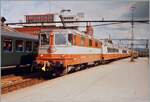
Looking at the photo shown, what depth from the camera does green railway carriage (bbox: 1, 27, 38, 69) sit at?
64.3ft

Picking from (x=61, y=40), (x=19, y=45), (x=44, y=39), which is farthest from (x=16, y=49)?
(x=61, y=40)

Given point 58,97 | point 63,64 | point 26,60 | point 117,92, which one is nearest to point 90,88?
point 117,92

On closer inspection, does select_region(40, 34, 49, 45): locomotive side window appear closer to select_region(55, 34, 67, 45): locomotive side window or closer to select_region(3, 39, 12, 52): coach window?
select_region(55, 34, 67, 45): locomotive side window

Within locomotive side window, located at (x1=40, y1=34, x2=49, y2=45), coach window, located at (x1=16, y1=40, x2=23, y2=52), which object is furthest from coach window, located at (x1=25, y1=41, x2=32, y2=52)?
locomotive side window, located at (x1=40, y1=34, x2=49, y2=45)

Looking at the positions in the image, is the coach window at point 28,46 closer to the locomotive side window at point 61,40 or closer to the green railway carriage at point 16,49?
the green railway carriage at point 16,49

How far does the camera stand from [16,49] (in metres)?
21.1

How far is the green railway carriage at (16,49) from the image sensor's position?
19.6 metres

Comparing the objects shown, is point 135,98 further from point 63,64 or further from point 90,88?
point 63,64

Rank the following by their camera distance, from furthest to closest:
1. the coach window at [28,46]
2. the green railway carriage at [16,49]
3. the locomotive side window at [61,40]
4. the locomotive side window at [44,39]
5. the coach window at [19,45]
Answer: the coach window at [28,46], the coach window at [19,45], the locomotive side window at [44,39], the locomotive side window at [61,40], the green railway carriage at [16,49]

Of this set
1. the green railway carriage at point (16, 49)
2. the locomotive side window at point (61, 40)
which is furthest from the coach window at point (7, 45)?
the locomotive side window at point (61, 40)

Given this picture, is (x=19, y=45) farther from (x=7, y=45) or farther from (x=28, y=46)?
(x=7, y=45)

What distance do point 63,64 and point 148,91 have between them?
709 cm

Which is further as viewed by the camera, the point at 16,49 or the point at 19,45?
the point at 19,45

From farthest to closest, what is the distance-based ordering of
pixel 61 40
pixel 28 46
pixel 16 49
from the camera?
pixel 28 46 < pixel 16 49 < pixel 61 40
